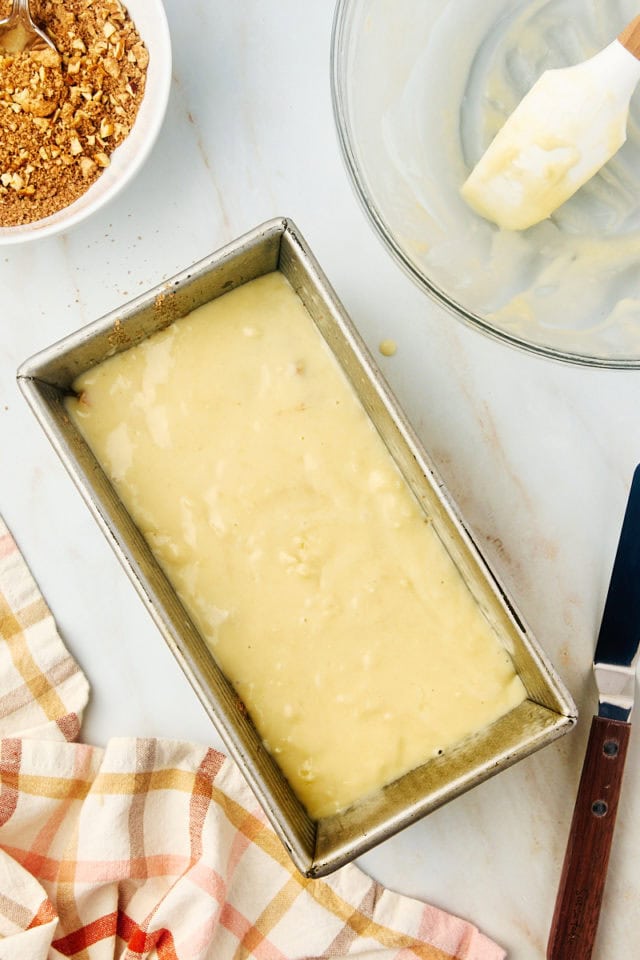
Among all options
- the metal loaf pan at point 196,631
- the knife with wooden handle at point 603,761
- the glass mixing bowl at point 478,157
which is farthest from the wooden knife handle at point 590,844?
the glass mixing bowl at point 478,157

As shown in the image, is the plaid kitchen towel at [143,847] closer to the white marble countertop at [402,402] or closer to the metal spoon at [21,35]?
the white marble countertop at [402,402]

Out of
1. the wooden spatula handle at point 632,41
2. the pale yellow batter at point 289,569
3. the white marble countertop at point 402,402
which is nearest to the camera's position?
the wooden spatula handle at point 632,41

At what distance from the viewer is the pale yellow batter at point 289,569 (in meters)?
1.00

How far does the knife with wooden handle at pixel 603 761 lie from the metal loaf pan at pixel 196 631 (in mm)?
153

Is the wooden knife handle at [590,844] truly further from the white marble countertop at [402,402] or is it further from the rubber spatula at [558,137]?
the rubber spatula at [558,137]

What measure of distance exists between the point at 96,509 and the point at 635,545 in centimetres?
63

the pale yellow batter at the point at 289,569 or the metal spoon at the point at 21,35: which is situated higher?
the metal spoon at the point at 21,35

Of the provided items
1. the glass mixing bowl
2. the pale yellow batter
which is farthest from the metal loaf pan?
the glass mixing bowl

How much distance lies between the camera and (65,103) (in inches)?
40.3

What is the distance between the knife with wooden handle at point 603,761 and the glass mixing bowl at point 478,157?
24 cm

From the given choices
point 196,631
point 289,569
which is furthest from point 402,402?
point 196,631

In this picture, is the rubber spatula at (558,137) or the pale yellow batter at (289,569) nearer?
the rubber spatula at (558,137)

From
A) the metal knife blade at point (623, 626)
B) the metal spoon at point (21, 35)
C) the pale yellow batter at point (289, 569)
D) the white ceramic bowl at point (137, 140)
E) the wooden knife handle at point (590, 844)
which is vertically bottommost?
the wooden knife handle at point (590, 844)

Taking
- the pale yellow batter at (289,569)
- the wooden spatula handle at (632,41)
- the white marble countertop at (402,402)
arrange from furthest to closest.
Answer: the white marble countertop at (402,402), the pale yellow batter at (289,569), the wooden spatula handle at (632,41)
